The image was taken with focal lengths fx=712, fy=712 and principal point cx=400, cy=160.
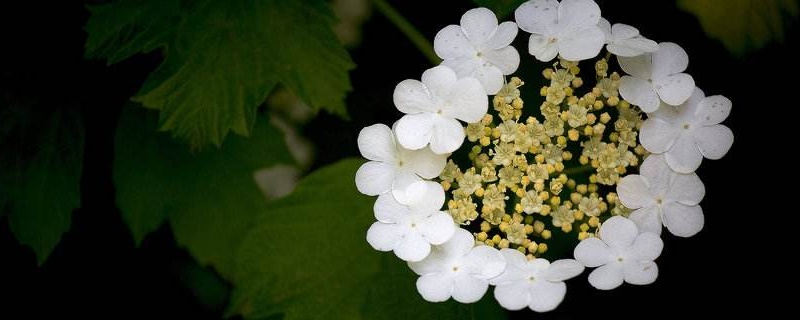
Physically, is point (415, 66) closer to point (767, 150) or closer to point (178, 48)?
point (178, 48)

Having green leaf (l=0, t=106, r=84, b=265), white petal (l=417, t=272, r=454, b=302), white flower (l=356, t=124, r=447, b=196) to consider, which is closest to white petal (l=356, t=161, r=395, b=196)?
white flower (l=356, t=124, r=447, b=196)

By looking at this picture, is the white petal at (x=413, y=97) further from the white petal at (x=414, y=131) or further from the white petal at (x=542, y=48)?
the white petal at (x=542, y=48)

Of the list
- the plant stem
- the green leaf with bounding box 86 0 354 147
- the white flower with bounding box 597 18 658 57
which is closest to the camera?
the white flower with bounding box 597 18 658 57

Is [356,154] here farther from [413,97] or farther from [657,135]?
[657,135]

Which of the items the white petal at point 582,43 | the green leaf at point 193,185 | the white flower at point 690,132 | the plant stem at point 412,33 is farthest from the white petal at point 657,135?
the green leaf at point 193,185

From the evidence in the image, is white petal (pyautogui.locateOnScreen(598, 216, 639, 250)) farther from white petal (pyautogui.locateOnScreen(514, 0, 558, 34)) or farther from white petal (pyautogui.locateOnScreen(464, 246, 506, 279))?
white petal (pyautogui.locateOnScreen(514, 0, 558, 34))

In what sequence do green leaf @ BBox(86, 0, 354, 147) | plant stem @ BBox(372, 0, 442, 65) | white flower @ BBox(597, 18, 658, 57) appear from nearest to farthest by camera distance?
white flower @ BBox(597, 18, 658, 57)
green leaf @ BBox(86, 0, 354, 147)
plant stem @ BBox(372, 0, 442, 65)
